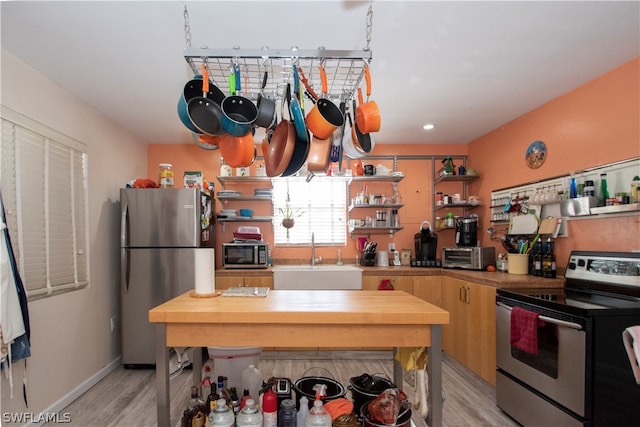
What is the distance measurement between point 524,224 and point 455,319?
1.13 m

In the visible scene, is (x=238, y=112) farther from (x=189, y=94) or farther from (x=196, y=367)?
(x=196, y=367)

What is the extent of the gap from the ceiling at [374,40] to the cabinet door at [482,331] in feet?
5.59

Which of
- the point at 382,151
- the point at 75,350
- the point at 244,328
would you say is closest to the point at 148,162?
the point at 75,350

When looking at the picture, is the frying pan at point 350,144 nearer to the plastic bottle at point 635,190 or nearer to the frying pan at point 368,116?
the frying pan at point 368,116

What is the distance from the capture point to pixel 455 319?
3297mm

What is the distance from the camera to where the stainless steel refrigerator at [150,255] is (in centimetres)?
322

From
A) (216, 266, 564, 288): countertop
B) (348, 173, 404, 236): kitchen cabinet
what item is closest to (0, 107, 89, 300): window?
(216, 266, 564, 288): countertop

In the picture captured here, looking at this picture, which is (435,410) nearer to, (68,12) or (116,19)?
(116,19)

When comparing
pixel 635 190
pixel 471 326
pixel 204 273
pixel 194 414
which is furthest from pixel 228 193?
pixel 635 190

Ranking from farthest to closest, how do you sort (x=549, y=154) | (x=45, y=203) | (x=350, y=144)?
(x=549, y=154) → (x=45, y=203) → (x=350, y=144)

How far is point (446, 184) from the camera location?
4266 mm

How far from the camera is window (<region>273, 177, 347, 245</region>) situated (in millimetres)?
4207

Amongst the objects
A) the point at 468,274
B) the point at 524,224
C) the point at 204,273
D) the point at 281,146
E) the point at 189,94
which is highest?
the point at 189,94

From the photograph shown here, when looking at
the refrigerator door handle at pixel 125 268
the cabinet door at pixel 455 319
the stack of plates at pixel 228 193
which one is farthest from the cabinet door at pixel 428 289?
the refrigerator door handle at pixel 125 268
